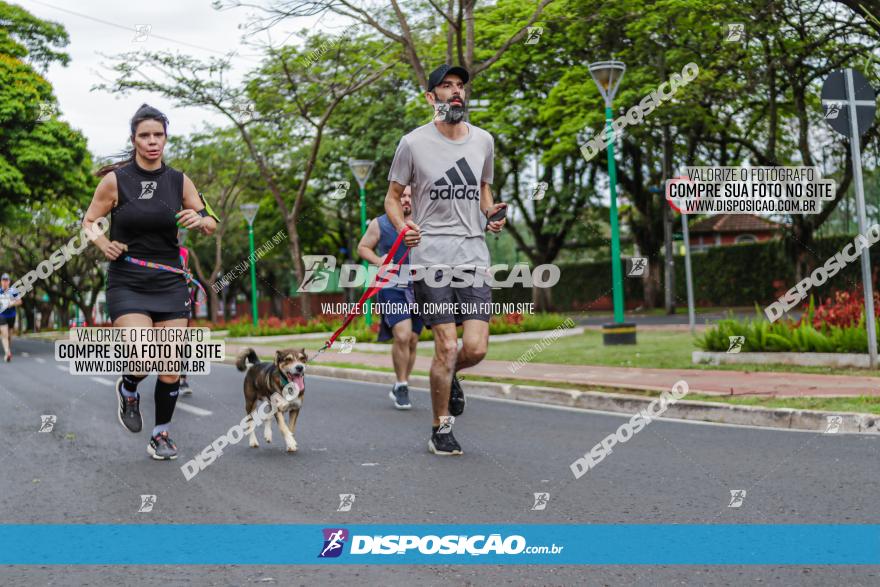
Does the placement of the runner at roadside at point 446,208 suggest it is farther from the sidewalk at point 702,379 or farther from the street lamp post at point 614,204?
the street lamp post at point 614,204

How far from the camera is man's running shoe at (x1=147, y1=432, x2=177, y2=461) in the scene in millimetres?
6379

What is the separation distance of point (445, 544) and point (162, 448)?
303 centimetres

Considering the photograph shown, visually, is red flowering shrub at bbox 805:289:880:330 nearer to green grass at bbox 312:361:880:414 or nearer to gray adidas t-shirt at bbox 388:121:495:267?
green grass at bbox 312:361:880:414

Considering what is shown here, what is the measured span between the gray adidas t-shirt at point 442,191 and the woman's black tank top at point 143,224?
4.86ft

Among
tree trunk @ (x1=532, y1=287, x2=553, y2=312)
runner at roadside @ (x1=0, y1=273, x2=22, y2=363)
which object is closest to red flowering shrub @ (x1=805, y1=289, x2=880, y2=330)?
runner at roadside @ (x1=0, y1=273, x2=22, y2=363)

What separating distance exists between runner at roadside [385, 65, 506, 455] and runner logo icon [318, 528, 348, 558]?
1.96m

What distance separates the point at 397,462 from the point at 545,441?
1.40m

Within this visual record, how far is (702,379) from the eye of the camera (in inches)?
400

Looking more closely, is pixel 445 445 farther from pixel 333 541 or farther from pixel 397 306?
pixel 397 306

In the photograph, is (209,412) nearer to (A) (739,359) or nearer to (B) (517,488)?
(B) (517,488)

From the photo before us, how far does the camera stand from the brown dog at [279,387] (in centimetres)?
639

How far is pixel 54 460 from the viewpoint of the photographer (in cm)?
654

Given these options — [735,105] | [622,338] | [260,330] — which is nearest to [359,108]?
[260,330]

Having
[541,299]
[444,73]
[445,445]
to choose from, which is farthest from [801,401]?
[541,299]
